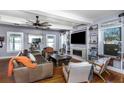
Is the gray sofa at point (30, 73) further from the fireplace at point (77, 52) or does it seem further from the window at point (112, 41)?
the fireplace at point (77, 52)

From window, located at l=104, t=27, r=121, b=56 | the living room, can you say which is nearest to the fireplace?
the living room

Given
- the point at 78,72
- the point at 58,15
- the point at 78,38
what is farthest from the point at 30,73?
the point at 78,38

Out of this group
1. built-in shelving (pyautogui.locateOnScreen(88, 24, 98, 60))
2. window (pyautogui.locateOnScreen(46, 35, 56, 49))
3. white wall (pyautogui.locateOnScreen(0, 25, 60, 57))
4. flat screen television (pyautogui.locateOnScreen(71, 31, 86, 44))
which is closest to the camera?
built-in shelving (pyautogui.locateOnScreen(88, 24, 98, 60))

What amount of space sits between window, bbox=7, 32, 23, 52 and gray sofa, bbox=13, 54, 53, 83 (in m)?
4.88

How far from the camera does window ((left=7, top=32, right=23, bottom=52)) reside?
6.86 metres

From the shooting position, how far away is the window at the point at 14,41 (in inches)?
270

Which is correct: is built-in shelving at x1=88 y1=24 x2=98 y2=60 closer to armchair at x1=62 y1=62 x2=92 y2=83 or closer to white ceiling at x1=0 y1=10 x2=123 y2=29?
white ceiling at x1=0 y1=10 x2=123 y2=29

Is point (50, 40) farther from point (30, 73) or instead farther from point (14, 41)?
point (30, 73)
